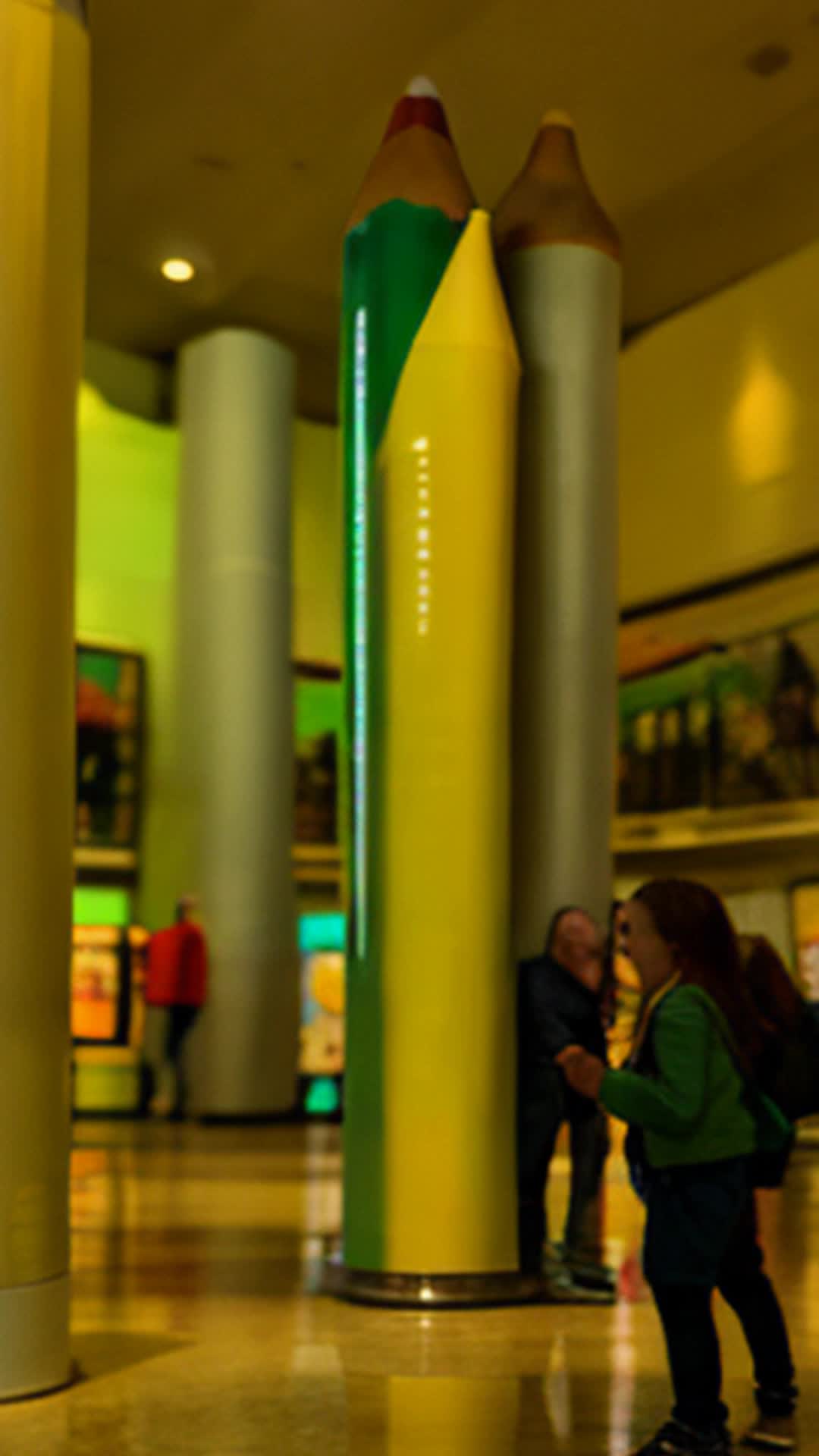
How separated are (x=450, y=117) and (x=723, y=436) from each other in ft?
12.6

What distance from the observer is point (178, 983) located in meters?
16.1

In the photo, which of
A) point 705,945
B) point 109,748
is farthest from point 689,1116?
point 109,748

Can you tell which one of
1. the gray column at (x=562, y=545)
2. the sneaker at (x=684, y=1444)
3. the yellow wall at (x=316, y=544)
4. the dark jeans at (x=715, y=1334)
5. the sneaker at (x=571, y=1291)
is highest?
the yellow wall at (x=316, y=544)

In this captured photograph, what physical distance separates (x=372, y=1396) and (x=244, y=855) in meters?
11.8

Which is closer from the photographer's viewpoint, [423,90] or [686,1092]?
[686,1092]

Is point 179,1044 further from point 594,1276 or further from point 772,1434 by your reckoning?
point 772,1434

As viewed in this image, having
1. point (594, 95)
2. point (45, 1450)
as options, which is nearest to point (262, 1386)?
point (45, 1450)

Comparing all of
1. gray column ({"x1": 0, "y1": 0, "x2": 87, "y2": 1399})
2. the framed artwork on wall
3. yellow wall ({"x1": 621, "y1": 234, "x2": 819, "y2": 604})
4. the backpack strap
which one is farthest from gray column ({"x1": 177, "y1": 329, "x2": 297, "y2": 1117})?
the backpack strap

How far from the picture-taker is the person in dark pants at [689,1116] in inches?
161

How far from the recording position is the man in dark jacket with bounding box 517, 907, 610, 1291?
654cm

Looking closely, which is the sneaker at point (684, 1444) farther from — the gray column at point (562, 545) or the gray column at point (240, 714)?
the gray column at point (240, 714)

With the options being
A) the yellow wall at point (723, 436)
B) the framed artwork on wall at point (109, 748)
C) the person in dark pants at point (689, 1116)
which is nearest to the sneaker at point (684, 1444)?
the person in dark pants at point (689, 1116)

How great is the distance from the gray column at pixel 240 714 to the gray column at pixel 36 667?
37.4ft

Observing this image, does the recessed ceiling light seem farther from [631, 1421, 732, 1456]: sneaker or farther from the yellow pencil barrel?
[631, 1421, 732, 1456]: sneaker
